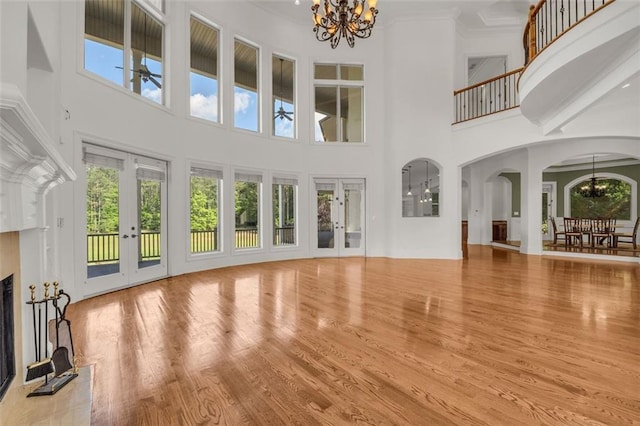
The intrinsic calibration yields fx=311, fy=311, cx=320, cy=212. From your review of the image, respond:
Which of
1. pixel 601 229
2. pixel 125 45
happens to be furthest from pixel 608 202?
pixel 125 45

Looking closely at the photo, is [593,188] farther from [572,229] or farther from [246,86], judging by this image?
[246,86]

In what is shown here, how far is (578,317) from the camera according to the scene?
141 inches

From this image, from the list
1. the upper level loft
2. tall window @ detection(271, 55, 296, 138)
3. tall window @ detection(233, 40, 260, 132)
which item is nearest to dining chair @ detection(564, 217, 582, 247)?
the upper level loft

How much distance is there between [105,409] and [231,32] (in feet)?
24.8

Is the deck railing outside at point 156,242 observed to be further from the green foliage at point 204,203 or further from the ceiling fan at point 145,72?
the ceiling fan at point 145,72

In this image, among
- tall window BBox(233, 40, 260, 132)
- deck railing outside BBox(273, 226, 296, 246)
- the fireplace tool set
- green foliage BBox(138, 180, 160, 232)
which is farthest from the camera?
deck railing outside BBox(273, 226, 296, 246)

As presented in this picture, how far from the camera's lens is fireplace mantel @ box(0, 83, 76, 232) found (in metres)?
1.24

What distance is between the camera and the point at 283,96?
27.5 ft

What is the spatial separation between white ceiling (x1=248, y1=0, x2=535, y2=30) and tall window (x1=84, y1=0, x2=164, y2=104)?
300cm

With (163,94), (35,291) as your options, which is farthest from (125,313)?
(163,94)

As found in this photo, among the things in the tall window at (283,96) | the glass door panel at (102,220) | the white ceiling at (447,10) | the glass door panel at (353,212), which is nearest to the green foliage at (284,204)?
the tall window at (283,96)

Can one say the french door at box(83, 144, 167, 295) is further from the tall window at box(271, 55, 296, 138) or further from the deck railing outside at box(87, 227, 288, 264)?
the tall window at box(271, 55, 296, 138)

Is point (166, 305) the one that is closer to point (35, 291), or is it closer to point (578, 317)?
point (35, 291)

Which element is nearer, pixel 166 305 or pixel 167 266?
pixel 166 305
